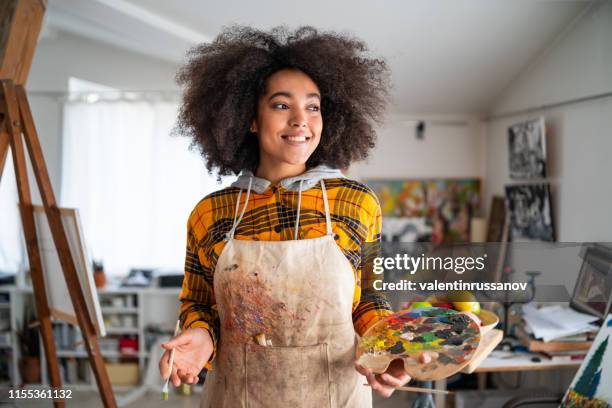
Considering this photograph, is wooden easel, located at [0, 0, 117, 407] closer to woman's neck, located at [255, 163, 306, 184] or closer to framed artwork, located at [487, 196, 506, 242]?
woman's neck, located at [255, 163, 306, 184]

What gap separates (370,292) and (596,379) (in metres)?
0.86

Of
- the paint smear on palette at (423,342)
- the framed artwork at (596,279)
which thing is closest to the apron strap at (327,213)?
the paint smear on palette at (423,342)

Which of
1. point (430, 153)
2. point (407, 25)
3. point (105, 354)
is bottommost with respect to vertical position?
point (105, 354)

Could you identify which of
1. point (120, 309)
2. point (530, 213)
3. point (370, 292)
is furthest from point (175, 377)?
point (120, 309)

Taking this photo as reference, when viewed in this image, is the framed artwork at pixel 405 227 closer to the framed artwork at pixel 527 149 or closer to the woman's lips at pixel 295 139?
the framed artwork at pixel 527 149

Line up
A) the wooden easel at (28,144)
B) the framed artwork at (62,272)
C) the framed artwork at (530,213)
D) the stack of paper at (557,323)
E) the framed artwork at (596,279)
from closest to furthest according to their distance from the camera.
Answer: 1. the framed artwork at (596,279)
2. the wooden easel at (28,144)
3. the framed artwork at (62,272)
4. the stack of paper at (557,323)
5. the framed artwork at (530,213)

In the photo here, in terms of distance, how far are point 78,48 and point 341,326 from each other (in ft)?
13.0

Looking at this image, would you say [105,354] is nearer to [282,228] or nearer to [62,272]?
[62,272]

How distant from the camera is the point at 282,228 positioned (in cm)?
125

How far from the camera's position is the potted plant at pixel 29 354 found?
12.9 ft

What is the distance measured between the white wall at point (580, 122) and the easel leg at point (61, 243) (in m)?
2.37

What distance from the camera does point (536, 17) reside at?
2.76 m

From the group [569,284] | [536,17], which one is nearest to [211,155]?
[569,284]

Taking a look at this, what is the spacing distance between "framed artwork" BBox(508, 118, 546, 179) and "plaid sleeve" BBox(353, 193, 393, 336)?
7.14ft
